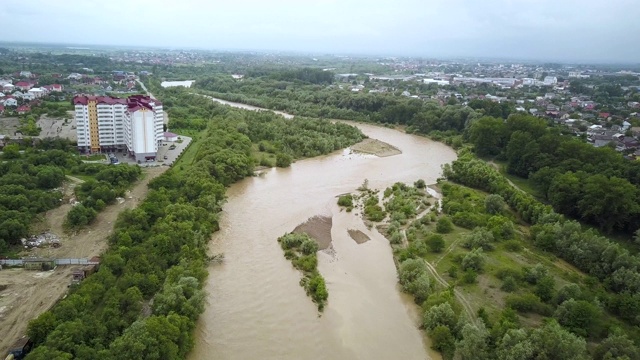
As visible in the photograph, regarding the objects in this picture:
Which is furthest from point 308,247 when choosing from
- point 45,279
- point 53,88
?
point 53,88

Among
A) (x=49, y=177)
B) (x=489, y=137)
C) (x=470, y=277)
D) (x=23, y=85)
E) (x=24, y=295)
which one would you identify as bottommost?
(x=24, y=295)

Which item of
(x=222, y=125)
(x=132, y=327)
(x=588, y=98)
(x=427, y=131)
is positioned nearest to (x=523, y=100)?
(x=588, y=98)

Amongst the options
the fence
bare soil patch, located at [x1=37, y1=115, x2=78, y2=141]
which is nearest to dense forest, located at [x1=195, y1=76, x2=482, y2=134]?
bare soil patch, located at [x1=37, y1=115, x2=78, y2=141]

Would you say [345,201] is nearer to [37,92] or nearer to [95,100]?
[95,100]

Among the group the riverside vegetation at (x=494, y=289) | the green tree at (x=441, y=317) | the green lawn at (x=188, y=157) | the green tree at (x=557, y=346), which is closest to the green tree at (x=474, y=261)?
the riverside vegetation at (x=494, y=289)

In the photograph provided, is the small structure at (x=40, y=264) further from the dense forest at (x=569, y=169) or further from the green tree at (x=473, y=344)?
the dense forest at (x=569, y=169)

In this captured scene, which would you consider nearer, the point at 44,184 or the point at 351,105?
the point at 44,184
